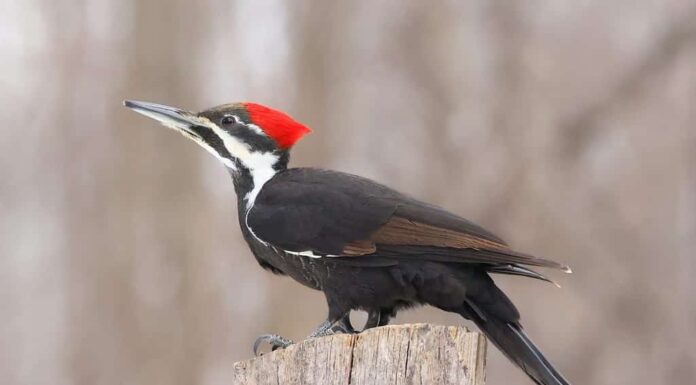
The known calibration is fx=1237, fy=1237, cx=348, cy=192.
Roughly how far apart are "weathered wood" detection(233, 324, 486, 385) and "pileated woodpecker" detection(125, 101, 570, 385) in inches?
24.7

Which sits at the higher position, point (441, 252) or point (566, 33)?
point (566, 33)

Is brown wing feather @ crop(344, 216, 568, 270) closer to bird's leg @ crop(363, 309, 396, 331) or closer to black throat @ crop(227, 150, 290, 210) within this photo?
bird's leg @ crop(363, 309, 396, 331)

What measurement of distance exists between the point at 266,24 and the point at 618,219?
2.98 metres

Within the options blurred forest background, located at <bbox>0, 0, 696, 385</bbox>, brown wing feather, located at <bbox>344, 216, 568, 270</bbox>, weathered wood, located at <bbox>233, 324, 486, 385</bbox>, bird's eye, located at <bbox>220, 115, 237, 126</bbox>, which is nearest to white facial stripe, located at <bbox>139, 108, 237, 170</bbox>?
bird's eye, located at <bbox>220, 115, 237, 126</bbox>

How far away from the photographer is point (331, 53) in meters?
9.27

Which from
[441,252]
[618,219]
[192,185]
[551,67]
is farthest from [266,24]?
[441,252]

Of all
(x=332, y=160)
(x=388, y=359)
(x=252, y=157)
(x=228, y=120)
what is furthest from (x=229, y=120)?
(x=332, y=160)

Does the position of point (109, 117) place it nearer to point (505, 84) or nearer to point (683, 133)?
point (505, 84)

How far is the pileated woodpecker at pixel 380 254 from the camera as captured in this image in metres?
4.35

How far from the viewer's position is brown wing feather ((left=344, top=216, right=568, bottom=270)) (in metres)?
4.24

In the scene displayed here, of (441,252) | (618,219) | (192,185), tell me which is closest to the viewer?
(441,252)

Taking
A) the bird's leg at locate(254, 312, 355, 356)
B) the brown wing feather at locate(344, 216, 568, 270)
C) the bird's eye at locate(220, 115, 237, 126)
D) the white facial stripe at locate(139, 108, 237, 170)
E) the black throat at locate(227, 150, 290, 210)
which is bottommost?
the bird's leg at locate(254, 312, 355, 356)

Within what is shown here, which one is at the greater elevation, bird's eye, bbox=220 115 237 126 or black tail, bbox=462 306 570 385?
bird's eye, bbox=220 115 237 126

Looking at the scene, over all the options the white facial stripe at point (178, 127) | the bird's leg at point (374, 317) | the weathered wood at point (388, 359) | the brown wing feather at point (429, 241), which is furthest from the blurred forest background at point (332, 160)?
the weathered wood at point (388, 359)
